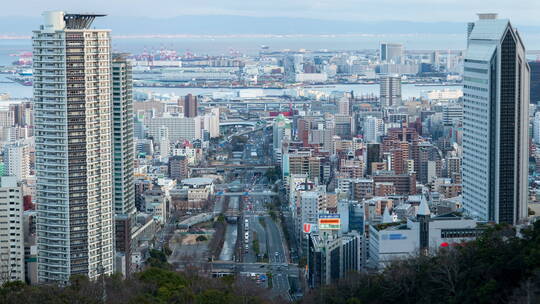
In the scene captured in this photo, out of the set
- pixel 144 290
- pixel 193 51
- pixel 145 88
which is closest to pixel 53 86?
Result: pixel 144 290

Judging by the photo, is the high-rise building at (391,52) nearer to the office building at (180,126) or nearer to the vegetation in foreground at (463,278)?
the office building at (180,126)

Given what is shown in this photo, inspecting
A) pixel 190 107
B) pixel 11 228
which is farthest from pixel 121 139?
pixel 190 107

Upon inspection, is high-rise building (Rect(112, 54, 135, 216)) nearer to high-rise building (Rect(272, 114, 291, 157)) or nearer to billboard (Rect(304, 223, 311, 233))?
billboard (Rect(304, 223, 311, 233))

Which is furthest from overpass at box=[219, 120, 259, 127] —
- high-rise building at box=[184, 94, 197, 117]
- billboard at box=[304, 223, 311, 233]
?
billboard at box=[304, 223, 311, 233]

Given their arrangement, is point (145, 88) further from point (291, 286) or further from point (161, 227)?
point (291, 286)

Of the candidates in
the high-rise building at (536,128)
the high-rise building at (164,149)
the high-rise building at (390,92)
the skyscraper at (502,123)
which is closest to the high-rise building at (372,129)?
the high-rise building at (536,128)

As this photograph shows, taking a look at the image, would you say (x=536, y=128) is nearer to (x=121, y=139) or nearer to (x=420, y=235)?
(x=420, y=235)
